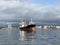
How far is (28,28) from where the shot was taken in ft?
460

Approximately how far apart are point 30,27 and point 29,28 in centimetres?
115

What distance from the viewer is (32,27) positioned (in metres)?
136

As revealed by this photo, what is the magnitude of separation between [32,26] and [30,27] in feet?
10.1

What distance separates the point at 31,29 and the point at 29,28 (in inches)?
170

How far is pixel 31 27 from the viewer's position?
448 feet

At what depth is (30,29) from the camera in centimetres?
13638

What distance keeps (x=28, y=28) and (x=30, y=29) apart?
13.4 ft

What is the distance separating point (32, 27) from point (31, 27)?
0.78 meters

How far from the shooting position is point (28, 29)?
140500 mm

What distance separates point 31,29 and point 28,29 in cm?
615

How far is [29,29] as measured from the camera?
13812 cm

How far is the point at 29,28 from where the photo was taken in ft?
455

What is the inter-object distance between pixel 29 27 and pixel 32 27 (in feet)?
12.2

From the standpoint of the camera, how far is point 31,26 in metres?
136
